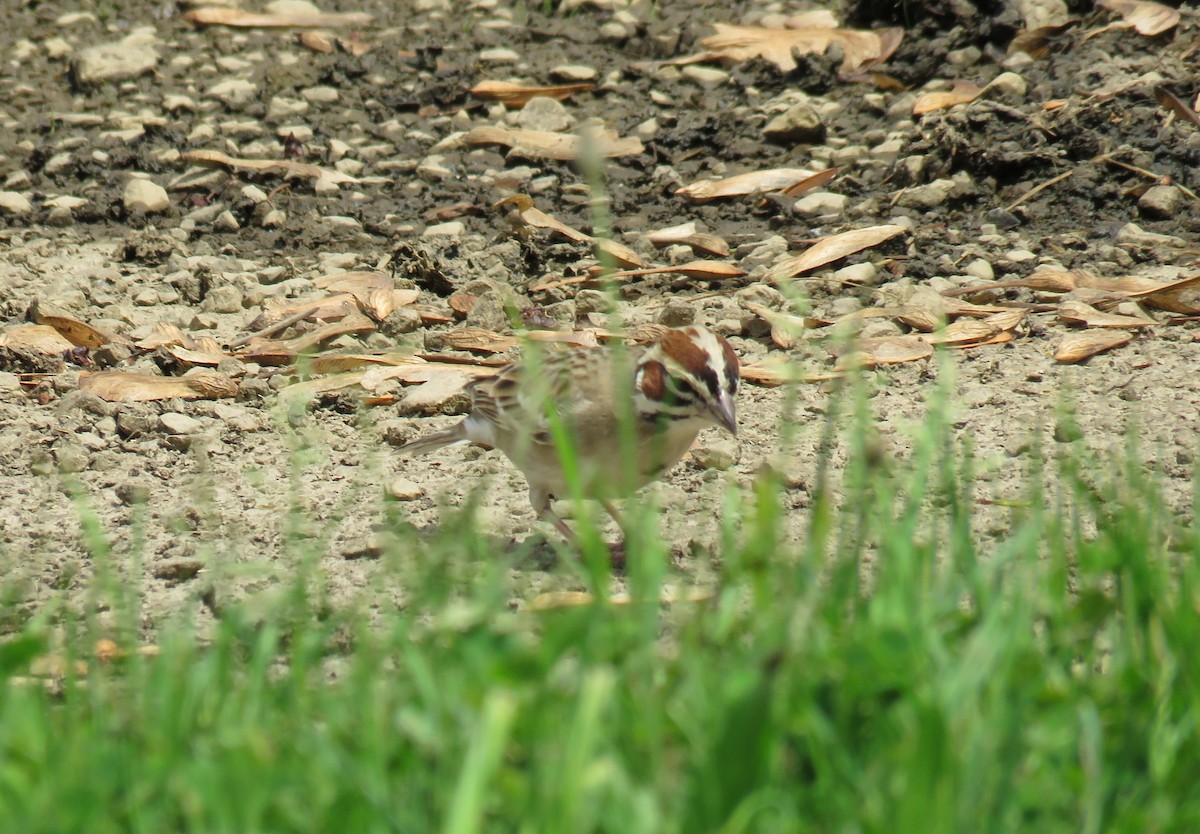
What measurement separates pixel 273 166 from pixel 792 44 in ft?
10.5

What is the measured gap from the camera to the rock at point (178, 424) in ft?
19.3

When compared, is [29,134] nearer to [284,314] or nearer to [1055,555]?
[284,314]

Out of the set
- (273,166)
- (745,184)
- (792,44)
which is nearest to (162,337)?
(273,166)

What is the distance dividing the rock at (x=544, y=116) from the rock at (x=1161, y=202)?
3.23 metres

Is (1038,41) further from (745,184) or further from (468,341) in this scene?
(468,341)

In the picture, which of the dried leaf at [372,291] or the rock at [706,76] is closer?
the dried leaf at [372,291]

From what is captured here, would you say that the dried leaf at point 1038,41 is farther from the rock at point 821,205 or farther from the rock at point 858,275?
the rock at point 858,275

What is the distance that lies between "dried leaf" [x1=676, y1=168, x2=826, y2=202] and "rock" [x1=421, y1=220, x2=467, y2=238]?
1148mm

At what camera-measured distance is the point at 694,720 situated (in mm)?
2715

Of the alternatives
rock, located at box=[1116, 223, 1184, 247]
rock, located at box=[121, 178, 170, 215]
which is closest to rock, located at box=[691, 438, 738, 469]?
rock, located at box=[1116, 223, 1184, 247]

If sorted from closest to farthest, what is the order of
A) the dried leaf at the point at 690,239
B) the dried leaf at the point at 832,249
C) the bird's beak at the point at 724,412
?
the bird's beak at the point at 724,412 → the dried leaf at the point at 832,249 → the dried leaf at the point at 690,239

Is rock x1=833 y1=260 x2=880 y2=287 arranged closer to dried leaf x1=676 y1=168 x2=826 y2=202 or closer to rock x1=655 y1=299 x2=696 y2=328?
rock x1=655 y1=299 x2=696 y2=328

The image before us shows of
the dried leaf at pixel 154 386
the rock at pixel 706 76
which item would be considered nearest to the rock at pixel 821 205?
the rock at pixel 706 76

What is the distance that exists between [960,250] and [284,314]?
122 inches
